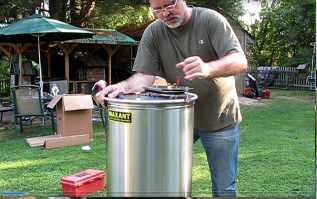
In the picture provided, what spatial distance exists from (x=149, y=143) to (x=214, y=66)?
356 millimetres

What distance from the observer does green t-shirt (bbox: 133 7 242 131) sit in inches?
75.3

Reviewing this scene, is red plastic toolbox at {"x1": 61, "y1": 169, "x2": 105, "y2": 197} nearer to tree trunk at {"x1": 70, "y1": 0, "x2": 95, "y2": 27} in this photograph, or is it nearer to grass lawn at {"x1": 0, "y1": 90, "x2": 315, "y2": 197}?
grass lawn at {"x1": 0, "y1": 90, "x2": 315, "y2": 197}

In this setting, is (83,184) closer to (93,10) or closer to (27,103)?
(27,103)

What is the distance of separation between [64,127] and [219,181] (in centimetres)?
380

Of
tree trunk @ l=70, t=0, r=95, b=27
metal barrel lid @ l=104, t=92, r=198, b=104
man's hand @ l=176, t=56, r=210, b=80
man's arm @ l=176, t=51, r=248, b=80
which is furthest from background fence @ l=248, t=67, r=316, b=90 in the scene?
man's hand @ l=176, t=56, r=210, b=80

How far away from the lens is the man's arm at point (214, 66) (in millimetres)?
1533

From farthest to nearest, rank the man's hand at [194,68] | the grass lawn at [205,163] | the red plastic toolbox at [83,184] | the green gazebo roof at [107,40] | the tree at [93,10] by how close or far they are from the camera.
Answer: the tree at [93,10] → the green gazebo roof at [107,40] → the grass lawn at [205,163] → the red plastic toolbox at [83,184] → the man's hand at [194,68]

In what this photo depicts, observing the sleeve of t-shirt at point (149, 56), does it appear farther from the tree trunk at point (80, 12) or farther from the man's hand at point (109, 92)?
the tree trunk at point (80, 12)

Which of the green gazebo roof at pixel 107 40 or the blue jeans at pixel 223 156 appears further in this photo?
the green gazebo roof at pixel 107 40

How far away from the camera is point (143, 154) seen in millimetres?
1584

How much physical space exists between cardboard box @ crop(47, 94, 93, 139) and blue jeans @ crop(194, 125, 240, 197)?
361cm

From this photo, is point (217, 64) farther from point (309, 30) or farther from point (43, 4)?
point (309, 30)

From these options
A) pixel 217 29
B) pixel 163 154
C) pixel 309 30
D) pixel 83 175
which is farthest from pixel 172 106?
pixel 309 30

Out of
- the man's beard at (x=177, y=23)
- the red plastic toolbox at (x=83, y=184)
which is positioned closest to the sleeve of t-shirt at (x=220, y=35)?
the man's beard at (x=177, y=23)
